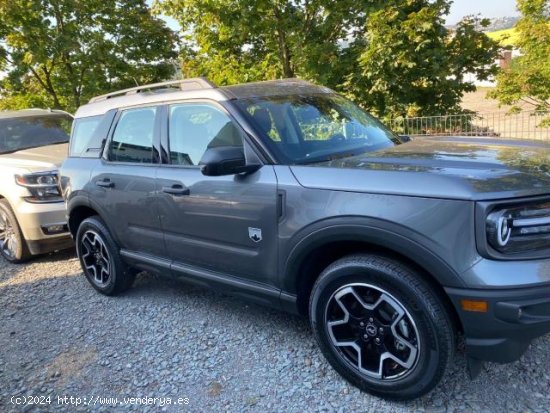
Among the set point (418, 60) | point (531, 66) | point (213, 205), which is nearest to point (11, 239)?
point (213, 205)

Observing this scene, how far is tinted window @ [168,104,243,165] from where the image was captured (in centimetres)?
322

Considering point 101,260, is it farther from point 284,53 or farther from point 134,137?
point 284,53

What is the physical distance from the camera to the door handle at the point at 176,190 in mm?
3336

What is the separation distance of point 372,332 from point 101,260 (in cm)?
290

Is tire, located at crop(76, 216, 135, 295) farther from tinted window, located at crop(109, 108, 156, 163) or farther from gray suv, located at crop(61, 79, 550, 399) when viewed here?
tinted window, located at crop(109, 108, 156, 163)

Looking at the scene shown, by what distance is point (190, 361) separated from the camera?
10.8ft

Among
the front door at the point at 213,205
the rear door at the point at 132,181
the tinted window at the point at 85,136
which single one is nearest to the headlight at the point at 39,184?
the tinted window at the point at 85,136

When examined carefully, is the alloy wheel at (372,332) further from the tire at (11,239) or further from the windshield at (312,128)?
the tire at (11,239)

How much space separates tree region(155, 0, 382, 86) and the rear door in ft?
19.3

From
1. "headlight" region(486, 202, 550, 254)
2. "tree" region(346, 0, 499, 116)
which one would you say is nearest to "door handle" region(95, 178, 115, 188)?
"headlight" region(486, 202, 550, 254)

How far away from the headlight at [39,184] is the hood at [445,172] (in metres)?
3.89

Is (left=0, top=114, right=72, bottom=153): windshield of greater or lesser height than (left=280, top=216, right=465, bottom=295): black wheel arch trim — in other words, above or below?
above

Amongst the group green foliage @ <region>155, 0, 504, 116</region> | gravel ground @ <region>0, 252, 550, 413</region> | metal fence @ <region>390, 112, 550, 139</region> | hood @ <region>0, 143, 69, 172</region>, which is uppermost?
green foliage @ <region>155, 0, 504, 116</region>

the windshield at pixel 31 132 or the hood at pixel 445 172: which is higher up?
the windshield at pixel 31 132
